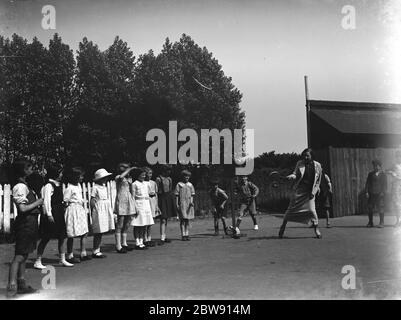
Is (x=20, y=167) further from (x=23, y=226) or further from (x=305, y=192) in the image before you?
(x=305, y=192)

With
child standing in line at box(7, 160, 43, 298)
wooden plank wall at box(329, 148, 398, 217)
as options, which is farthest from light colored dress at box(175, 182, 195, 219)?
wooden plank wall at box(329, 148, 398, 217)

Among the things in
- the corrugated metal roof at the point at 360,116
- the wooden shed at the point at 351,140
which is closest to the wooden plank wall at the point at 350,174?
the wooden shed at the point at 351,140

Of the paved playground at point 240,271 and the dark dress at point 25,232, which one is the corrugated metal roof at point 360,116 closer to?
the paved playground at point 240,271

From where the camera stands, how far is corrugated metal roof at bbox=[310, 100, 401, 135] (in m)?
17.6

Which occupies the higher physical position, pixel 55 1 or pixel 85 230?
pixel 55 1

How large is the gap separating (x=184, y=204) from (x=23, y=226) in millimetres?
4863

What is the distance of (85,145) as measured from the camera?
21.1 m

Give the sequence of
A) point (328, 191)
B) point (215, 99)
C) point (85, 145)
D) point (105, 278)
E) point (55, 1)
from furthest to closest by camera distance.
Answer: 1. point (215, 99)
2. point (85, 145)
3. point (328, 191)
4. point (55, 1)
5. point (105, 278)

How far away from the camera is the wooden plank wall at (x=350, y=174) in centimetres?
1406

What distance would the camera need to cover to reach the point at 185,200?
960 cm

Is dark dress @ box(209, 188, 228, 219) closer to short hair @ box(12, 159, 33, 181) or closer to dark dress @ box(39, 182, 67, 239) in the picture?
dark dress @ box(39, 182, 67, 239)

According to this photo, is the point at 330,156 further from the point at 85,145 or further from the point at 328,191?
the point at 85,145
